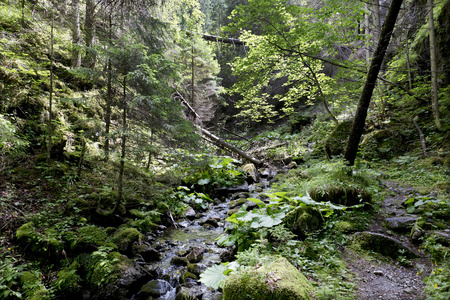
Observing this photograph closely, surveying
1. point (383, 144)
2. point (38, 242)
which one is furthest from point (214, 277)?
point (383, 144)

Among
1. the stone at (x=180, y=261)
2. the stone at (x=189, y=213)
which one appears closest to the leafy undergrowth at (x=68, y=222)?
the stone at (x=189, y=213)

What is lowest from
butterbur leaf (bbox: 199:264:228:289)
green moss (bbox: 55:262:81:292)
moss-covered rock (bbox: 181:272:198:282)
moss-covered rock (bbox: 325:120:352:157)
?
moss-covered rock (bbox: 181:272:198:282)

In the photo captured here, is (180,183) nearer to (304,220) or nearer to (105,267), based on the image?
(105,267)

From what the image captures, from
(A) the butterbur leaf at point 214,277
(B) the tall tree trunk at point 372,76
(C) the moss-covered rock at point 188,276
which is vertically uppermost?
(B) the tall tree trunk at point 372,76

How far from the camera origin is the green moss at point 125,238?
14.9ft

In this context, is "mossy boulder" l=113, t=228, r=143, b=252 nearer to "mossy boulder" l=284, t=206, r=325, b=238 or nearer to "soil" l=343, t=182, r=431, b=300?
"mossy boulder" l=284, t=206, r=325, b=238

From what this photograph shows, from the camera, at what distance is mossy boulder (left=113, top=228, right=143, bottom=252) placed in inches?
178

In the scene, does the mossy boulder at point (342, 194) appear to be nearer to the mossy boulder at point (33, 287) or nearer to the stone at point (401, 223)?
the stone at point (401, 223)

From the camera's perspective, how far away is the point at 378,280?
2.68 m

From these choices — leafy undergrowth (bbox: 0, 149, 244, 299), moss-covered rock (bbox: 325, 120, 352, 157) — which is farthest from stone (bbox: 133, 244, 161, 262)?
moss-covered rock (bbox: 325, 120, 352, 157)

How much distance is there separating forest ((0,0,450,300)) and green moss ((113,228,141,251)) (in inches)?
1.0

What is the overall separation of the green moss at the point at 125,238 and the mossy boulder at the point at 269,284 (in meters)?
3.11

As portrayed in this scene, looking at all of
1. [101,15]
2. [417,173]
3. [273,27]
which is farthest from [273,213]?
[101,15]

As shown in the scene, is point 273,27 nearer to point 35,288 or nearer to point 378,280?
point 378,280
